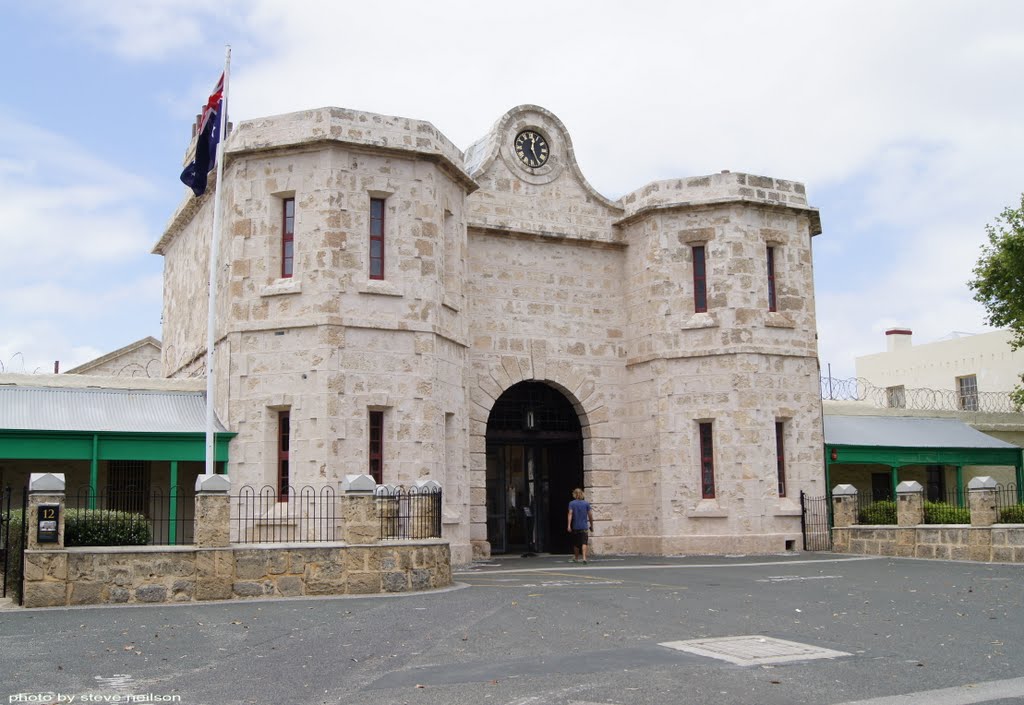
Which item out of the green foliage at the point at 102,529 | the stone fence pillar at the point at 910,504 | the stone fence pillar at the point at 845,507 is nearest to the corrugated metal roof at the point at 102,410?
the green foliage at the point at 102,529

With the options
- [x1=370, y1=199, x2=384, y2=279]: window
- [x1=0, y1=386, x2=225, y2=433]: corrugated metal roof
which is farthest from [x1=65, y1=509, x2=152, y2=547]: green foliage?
[x1=370, y1=199, x2=384, y2=279]: window

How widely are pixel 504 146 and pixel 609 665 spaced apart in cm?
1644

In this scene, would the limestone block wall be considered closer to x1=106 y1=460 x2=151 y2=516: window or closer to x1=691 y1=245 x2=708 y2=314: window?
x1=691 y1=245 x2=708 y2=314: window

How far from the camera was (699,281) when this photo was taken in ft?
77.8

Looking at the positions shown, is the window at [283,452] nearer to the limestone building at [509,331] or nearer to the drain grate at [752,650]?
the limestone building at [509,331]

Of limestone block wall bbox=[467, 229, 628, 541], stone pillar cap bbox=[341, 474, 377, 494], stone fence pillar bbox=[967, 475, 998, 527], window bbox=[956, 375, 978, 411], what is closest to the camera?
stone pillar cap bbox=[341, 474, 377, 494]

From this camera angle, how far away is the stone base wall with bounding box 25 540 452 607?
42.6ft

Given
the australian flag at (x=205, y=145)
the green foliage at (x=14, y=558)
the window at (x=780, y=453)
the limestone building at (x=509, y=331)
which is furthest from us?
the window at (x=780, y=453)

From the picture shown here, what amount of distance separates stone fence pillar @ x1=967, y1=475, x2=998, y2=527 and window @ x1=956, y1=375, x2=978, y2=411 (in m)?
17.5

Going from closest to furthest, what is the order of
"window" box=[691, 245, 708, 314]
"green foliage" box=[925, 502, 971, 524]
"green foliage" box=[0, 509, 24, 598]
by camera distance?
"green foliage" box=[0, 509, 24, 598]
"green foliage" box=[925, 502, 971, 524]
"window" box=[691, 245, 708, 314]

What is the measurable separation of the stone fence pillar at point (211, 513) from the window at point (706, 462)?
1209 cm

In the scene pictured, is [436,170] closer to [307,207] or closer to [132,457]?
[307,207]

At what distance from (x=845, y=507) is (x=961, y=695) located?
49.7 ft

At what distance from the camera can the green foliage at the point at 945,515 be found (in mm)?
21375
